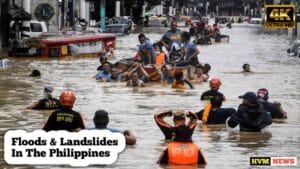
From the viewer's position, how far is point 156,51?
3192 centimetres

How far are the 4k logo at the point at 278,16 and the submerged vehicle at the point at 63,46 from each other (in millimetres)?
23519

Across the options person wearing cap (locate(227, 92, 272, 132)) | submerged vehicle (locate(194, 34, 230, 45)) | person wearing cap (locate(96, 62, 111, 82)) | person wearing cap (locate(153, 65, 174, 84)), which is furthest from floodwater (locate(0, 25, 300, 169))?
submerged vehicle (locate(194, 34, 230, 45))

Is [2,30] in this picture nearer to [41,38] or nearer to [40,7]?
[41,38]

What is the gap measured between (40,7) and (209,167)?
183 feet

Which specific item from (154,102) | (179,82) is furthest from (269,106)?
(179,82)

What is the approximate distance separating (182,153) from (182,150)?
0.04 meters

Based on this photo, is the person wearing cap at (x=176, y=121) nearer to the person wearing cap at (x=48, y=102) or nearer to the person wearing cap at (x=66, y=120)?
the person wearing cap at (x=66, y=120)

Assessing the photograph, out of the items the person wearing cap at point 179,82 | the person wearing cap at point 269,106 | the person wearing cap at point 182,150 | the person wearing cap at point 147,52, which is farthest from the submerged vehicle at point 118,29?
the person wearing cap at point 182,150

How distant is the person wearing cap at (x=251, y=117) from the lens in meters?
17.6

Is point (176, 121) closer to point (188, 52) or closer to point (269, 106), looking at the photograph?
point (269, 106)

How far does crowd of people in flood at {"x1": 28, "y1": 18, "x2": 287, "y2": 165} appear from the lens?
13828mm

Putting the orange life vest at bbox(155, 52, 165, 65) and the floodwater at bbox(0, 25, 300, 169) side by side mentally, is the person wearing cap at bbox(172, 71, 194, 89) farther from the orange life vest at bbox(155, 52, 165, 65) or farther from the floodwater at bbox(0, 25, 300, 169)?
the orange life vest at bbox(155, 52, 165, 65)

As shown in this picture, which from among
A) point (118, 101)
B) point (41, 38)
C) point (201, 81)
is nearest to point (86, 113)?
point (118, 101)

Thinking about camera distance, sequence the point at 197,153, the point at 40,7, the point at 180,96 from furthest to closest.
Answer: the point at 40,7, the point at 180,96, the point at 197,153
